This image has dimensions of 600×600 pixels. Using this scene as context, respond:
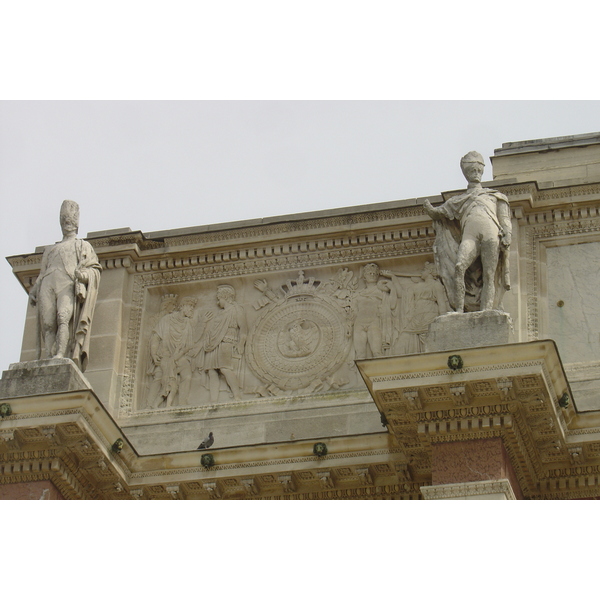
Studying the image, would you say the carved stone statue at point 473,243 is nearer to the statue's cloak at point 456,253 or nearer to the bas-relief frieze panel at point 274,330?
the statue's cloak at point 456,253

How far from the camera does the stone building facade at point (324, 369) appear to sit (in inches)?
747

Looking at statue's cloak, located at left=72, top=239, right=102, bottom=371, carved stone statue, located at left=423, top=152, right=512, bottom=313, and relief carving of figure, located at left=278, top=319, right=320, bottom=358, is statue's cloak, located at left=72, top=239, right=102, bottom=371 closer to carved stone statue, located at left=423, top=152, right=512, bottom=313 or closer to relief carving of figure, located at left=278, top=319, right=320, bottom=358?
relief carving of figure, located at left=278, top=319, right=320, bottom=358

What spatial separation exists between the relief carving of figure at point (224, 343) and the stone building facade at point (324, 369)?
23mm

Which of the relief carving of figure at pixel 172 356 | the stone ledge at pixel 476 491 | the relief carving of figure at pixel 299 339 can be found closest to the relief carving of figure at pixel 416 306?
the relief carving of figure at pixel 299 339

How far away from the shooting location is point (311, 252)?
2228 centimetres

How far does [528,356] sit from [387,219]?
3926mm

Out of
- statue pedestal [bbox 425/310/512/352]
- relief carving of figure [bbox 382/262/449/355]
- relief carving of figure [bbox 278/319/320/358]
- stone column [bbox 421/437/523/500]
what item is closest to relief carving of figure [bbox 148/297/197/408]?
relief carving of figure [bbox 278/319/320/358]

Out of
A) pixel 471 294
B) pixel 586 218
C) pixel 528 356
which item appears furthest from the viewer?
pixel 586 218

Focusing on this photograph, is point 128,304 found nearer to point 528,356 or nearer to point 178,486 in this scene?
point 178,486

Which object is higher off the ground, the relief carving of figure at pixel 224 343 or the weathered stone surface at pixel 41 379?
the relief carving of figure at pixel 224 343

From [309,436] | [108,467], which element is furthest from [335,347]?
[108,467]

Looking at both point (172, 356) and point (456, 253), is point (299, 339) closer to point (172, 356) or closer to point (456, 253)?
point (172, 356)

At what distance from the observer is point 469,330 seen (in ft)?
63.3

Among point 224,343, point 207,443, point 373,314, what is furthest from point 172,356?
point 373,314
